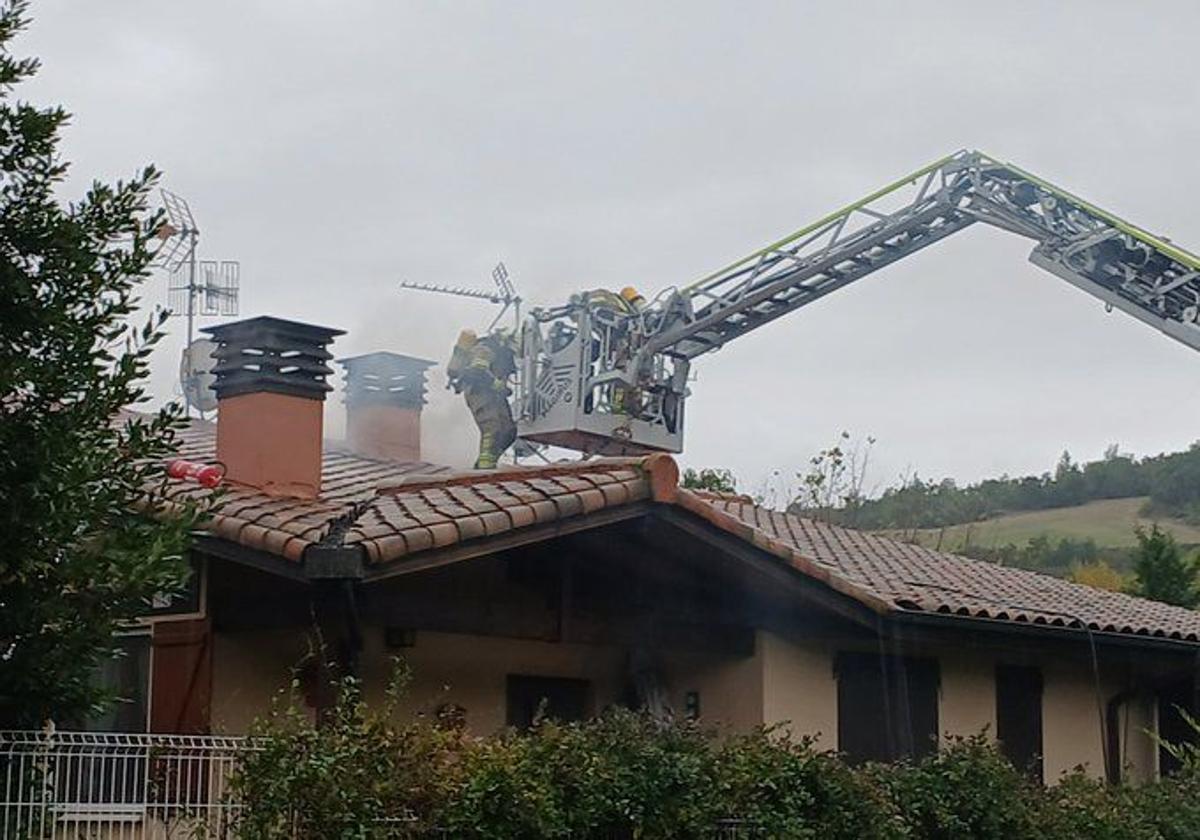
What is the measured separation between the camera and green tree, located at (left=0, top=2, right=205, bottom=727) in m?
7.29

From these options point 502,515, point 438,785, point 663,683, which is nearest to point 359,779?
point 438,785

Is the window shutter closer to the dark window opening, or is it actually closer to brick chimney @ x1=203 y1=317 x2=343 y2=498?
brick chimney @ x1=203 y1=317 x2=343 y2=498

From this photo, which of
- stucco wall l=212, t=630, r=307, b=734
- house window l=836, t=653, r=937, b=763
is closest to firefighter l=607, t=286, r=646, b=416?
house window l=836, t=653, r=937, b=763

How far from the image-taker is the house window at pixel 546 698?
13.5 metres

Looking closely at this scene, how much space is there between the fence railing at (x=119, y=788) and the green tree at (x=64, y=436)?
0.23 m

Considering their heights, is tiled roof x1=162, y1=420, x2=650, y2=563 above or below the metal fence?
above

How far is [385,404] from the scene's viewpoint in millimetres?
18641

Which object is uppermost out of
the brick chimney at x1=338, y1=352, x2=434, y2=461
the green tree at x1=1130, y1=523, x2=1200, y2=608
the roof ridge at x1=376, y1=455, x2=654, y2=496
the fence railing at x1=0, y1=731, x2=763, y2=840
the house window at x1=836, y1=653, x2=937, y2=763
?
the brick chimney at x1=338, y1=352, x2=434, y2=461

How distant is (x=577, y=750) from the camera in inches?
367

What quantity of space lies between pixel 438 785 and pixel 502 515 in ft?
10.3

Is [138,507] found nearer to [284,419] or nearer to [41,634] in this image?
[41,634]

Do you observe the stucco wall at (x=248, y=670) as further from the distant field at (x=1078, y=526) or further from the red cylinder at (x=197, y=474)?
the distant field at (x=1078, y=526)

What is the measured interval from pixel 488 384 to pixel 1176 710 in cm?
829

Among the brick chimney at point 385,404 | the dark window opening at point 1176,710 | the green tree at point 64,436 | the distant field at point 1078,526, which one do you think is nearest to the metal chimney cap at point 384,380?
the brick chimney at point 385,404
